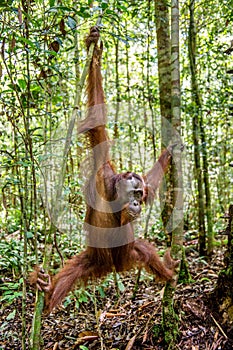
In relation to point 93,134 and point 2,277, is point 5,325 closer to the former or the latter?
point 2,277

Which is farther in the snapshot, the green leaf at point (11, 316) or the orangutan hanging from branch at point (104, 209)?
the green leaf at point (11, 316)

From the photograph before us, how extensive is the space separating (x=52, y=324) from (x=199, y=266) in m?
1.90

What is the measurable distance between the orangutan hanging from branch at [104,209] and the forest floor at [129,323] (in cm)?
43

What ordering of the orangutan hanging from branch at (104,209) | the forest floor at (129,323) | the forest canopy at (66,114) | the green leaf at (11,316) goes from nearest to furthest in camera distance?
1. the forest canopy at (66,114)
2. the orangutan hanging from branch at (104,209)
3. the forest floor at (129,323)
4. the green leaf at (11,316)

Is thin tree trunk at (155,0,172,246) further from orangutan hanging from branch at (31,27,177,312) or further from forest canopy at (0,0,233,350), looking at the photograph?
orangutan hanging from branch at (31,27,177,312)

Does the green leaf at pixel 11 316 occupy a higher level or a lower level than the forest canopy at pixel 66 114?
lower

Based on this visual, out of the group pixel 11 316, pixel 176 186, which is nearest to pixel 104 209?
pixel 176 186

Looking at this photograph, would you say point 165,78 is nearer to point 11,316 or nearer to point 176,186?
point 176,186

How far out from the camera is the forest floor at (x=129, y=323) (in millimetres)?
2902

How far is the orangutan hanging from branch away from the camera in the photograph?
2787 mm

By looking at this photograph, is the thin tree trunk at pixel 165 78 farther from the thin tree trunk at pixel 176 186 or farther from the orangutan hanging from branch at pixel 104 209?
the thin tree trunk at pixel 176 186

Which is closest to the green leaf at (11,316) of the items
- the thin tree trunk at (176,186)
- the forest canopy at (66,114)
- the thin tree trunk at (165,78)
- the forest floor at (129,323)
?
the forest floor at (129,323)

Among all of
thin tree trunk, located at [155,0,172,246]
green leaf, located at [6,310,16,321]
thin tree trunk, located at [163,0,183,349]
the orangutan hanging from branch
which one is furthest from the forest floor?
thin tree trunk, located at [155,0,172,246]

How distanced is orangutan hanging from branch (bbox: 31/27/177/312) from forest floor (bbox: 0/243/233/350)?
43cm
